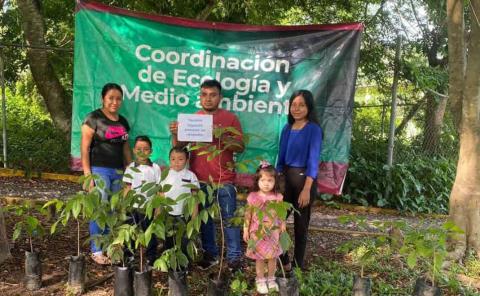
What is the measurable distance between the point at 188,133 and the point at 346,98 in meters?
1.86

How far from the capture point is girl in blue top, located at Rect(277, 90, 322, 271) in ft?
11.7

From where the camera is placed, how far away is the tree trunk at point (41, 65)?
6.53 meters

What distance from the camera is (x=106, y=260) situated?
3787mm

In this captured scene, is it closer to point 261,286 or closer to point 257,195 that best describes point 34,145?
point 257,195

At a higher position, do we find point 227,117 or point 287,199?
point 227,117

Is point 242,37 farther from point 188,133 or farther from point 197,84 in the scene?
point 188,133

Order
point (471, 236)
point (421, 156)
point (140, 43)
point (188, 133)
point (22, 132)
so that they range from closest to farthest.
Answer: point (188, 133) < point (471, 236) < point (140, 43) < point (421, 156) < point (22, 132)

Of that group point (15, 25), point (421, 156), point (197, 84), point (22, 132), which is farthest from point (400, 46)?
point (22, 132)

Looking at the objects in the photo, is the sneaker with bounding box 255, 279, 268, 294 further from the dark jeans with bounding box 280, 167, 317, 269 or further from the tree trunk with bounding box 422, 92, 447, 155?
the tree trunk with bounding box 422, 92, 447, 155

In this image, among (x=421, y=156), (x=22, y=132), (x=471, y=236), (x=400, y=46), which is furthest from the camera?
(x=22, y=132)

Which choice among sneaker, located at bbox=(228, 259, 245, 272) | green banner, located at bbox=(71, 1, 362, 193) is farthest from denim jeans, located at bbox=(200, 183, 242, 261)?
green banner, located at bbox=(71, 1, 362, 193)

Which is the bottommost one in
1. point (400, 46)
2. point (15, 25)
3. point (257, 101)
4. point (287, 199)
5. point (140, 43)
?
point (287, 199)

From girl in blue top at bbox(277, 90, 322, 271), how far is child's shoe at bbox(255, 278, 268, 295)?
0.47 metres

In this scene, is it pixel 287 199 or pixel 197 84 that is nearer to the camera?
pixel 287 199
